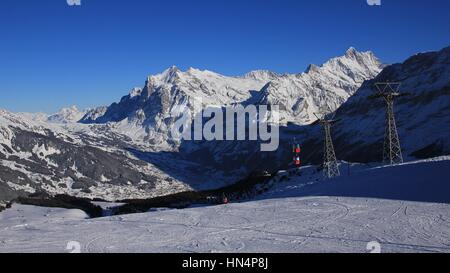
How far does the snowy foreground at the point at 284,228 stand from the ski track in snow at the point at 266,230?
5 centimetres

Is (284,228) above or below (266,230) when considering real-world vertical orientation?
above

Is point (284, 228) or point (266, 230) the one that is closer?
point (266, 230)

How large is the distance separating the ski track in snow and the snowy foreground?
0.18 feet

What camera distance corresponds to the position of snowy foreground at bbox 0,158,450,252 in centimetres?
2772

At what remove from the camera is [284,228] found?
33031 mm

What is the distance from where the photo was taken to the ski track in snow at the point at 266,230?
2753cm

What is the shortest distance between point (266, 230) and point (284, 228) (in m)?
1.29

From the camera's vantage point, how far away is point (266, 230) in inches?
1292

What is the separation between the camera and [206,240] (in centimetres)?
3012

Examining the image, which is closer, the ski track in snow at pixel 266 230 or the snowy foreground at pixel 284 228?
the ski track in snow at pixel 266 230
